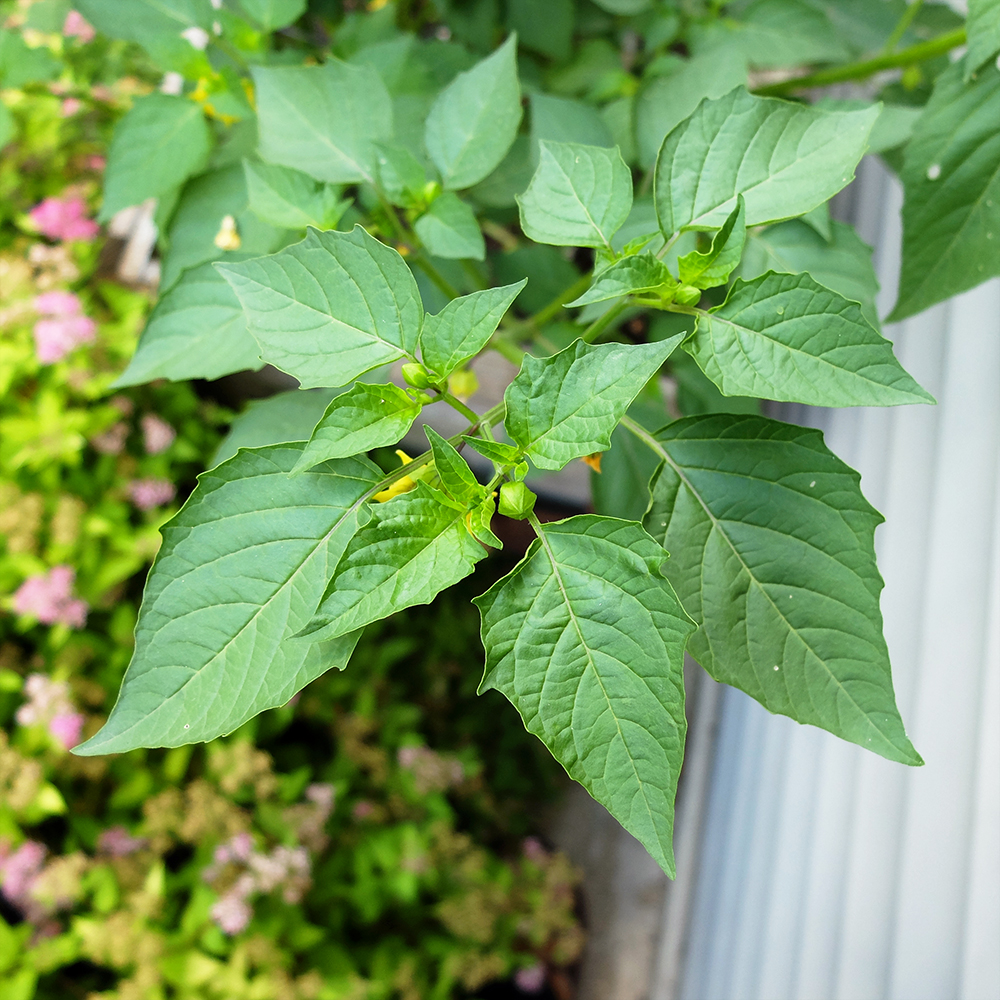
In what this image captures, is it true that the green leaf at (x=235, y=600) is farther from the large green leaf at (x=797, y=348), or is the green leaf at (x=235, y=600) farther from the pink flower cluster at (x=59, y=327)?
the pink flower cluster at (x=59, y=327)

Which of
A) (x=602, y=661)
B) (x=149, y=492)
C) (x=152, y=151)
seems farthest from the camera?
(x=149, y=492)

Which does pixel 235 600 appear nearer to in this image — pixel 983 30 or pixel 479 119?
pixel 479 119

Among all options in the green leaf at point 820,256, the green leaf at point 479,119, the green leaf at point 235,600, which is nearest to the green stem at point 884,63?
the green leaf at point 820,256

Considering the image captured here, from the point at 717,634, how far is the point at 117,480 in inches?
43.7

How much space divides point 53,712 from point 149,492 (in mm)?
366

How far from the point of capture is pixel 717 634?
511mm

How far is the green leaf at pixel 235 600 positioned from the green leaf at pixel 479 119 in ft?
1.06

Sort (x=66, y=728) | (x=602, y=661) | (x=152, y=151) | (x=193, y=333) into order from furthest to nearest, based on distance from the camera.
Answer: (x=66, y=728), (x=152, y=151), (x=193, y=333), (x=602, y=661)

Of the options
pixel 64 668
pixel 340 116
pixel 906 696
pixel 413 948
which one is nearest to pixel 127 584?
pixel 64 668

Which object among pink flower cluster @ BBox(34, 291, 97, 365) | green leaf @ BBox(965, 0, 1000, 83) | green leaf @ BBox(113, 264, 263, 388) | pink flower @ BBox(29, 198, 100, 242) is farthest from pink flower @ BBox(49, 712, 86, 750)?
green leaf @ BBox(965, 0, 1000, 83)

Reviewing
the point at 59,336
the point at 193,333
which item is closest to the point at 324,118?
the point at 193,333

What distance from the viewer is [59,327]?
1141 millimetres

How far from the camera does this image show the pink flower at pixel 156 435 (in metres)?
1.23

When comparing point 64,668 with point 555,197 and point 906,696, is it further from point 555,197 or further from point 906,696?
point 906,696
